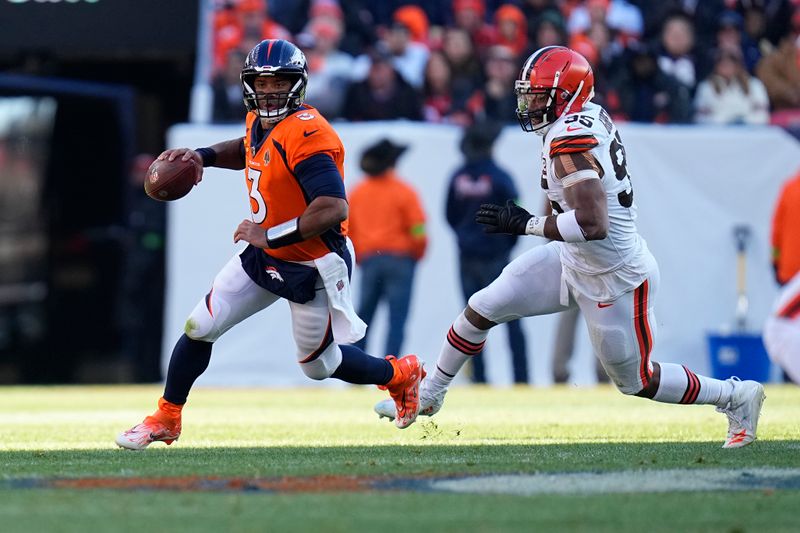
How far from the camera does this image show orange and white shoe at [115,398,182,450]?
6.30 metres

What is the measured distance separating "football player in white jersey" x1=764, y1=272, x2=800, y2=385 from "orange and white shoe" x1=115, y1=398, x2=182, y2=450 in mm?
2624

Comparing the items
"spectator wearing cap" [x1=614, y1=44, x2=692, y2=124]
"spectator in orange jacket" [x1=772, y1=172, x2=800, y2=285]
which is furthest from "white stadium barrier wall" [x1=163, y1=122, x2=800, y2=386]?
"spectator in orange jacket" [x1=772, y1=172, x2=800, y2=285]

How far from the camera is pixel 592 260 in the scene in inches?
245

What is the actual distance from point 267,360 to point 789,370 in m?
7.53

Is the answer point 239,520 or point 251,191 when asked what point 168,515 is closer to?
point 239,520

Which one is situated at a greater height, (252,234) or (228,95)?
(228,95)

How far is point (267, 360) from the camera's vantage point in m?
12.1

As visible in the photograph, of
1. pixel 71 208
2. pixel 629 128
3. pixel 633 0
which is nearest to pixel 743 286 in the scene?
pixel 629 128

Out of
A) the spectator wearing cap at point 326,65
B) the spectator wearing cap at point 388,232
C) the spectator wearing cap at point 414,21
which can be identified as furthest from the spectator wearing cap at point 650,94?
the spectator wearing cap at point 326,65

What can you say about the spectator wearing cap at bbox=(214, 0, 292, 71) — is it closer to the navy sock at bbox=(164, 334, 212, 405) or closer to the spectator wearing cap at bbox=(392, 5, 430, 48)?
the spectator wearing cap at bbox=(392, 5, 430, 48)

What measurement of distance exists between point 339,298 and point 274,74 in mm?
980

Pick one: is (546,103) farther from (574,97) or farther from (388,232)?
(388,232)

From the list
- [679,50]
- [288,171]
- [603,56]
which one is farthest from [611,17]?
[288,171]

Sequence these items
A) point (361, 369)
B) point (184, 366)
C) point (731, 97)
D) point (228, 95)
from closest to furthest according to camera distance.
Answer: point (184, 366)
point (361, 369)
point (228, 95)
point (731, 97)
